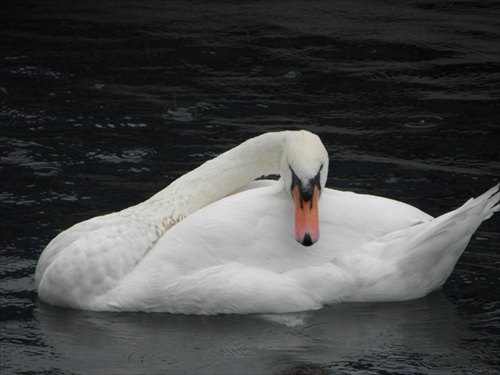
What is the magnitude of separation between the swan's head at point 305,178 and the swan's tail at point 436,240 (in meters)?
0.60

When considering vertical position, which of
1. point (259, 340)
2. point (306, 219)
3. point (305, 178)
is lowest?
point (259, 340)

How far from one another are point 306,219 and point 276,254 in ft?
1.22

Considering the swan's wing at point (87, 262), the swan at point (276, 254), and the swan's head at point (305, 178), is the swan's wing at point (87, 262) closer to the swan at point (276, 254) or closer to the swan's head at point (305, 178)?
the swan at point (276, 254)

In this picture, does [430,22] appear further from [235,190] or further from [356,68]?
[235,190]

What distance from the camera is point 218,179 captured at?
8.50 meters

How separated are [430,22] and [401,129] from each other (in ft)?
12.2

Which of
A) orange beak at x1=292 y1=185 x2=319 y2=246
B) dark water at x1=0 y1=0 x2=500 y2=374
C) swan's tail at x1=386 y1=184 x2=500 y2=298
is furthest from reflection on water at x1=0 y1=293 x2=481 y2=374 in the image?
orange beak at x1=292 y1=185 x2=319 y2=246

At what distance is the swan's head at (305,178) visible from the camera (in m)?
7.23

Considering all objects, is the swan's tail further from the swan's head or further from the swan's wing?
the swan's wing

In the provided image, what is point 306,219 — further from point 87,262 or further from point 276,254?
point 87,262

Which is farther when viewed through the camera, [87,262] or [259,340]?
[87,262]

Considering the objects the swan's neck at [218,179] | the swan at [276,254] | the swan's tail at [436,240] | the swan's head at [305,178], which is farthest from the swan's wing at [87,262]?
the swan's tail at [436,240]

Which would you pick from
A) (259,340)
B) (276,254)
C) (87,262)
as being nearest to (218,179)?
(276,254)

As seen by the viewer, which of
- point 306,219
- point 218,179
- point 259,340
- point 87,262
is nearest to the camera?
point 259,340
